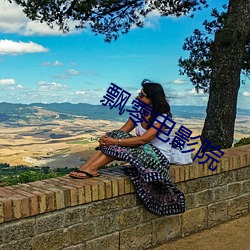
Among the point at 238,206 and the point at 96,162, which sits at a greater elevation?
the point at 96,162

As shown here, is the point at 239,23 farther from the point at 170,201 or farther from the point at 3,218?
the point at 3,218

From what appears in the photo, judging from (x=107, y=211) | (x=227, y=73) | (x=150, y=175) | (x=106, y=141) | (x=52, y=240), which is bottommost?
(x=52, y=240)

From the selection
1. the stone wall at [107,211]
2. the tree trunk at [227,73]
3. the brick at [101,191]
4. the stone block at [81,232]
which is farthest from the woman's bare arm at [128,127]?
the tree trunk at [227,73]

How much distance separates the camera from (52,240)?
2854 mm

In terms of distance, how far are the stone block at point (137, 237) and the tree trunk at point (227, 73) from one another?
3.18m

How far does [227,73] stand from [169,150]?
122 inches

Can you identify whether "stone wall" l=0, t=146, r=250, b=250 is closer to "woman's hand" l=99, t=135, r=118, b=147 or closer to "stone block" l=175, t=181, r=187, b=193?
"stone block" l=175, t=181, r=187, b=193

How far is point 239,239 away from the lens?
3793 millimetres

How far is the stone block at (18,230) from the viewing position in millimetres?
2611

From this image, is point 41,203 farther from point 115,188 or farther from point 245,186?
point 245,186

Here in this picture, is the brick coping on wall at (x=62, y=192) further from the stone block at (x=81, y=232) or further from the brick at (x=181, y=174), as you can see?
the stone block at (x=81, y=232)

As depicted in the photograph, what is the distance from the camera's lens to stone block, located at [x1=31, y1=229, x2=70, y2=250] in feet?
9.10

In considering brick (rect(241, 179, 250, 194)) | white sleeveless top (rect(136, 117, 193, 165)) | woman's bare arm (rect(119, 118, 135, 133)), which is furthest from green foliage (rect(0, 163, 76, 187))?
brick (rect(241, 179, 250, 194))

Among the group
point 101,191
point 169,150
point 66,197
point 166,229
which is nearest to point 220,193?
point 166,229
